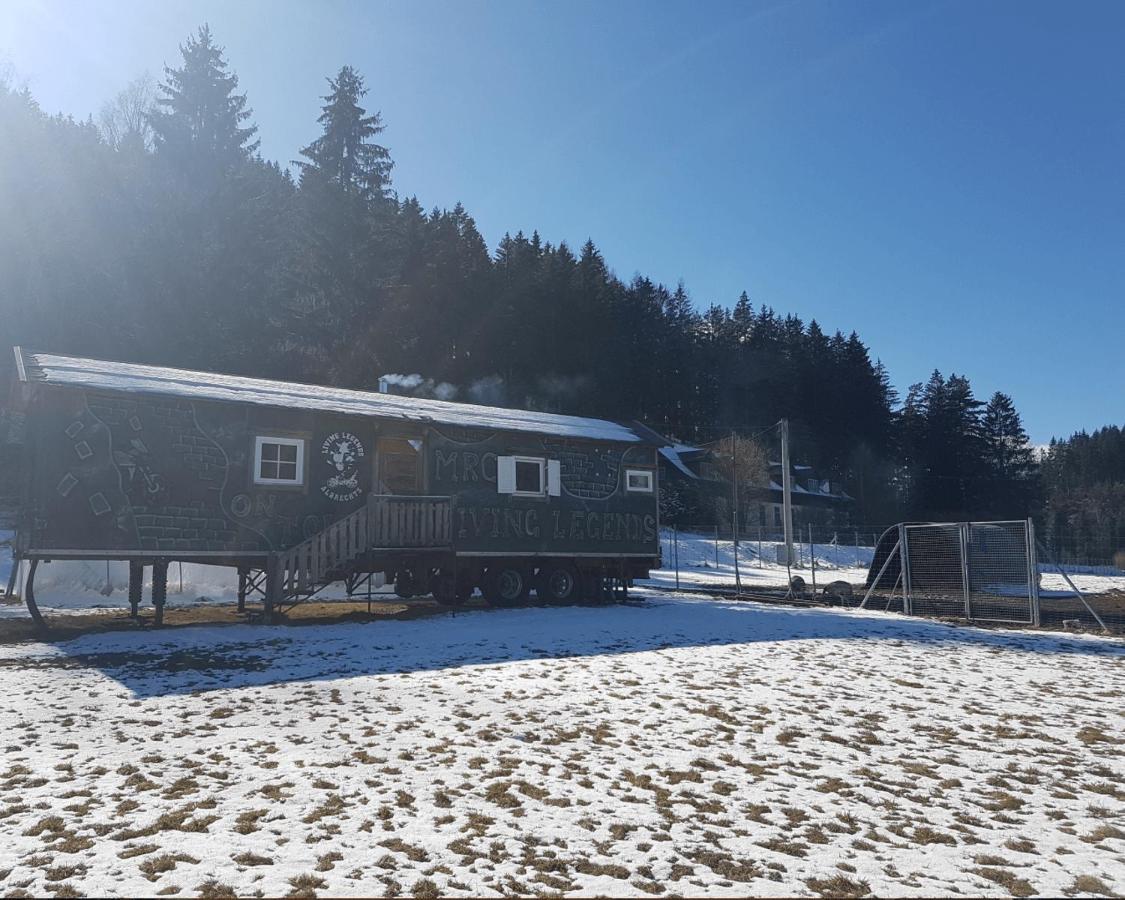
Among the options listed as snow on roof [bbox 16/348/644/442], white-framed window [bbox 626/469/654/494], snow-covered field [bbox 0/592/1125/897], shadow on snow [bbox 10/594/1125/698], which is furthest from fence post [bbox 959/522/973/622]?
snow on roof [bbox 16/348/644/442]

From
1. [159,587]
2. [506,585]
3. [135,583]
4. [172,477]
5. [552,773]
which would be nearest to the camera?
[552,773]

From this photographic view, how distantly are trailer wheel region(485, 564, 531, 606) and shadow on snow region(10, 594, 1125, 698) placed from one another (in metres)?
1.21

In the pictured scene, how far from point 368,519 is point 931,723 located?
12.8m

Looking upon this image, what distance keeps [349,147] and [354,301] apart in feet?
40.6

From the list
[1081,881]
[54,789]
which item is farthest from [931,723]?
[54,789]

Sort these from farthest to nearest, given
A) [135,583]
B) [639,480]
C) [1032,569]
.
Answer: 1. [639,480]
2. [1032,569]
3. [135,583]

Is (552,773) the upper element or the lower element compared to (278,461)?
lower

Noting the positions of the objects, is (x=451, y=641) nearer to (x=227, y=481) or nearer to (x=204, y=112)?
(x=227, y=481)

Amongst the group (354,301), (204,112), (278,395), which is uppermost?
(204,112)

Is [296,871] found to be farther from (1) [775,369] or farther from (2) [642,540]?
(1) [775,369]

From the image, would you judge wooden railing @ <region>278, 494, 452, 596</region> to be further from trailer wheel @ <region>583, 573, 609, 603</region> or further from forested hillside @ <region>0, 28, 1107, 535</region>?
forested hillside @ <region>0, 28, 1107, 535</region>

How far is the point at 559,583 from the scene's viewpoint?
22672 millimetres

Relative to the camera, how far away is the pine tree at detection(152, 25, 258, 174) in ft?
151

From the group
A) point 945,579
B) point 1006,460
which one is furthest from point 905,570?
point 1006,460
